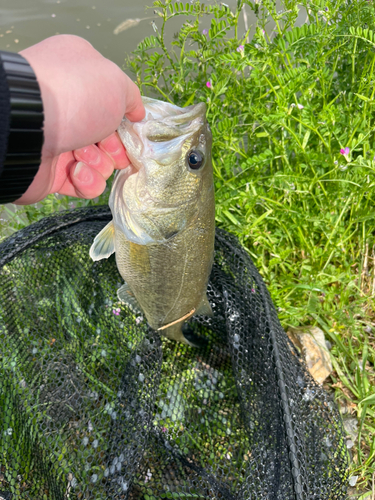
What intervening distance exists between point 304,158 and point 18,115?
2199 mm

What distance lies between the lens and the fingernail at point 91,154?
6.53 ft

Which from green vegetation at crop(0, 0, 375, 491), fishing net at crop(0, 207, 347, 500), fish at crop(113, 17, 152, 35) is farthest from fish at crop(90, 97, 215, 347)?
fish at crop(113, 17, 152, 35)

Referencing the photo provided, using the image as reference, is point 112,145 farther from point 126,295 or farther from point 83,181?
point 126,295

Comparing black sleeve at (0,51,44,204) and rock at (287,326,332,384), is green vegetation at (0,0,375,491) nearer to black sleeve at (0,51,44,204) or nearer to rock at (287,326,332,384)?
rock at (287,326,332,384)

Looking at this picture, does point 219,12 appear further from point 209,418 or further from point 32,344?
point 209,418

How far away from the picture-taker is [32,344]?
2.59m

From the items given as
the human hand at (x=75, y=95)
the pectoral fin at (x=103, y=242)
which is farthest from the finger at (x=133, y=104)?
the pectoral fin at (x=103, y=242)

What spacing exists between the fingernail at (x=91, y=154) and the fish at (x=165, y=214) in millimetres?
159

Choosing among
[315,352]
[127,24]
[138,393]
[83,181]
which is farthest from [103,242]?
[127,24]

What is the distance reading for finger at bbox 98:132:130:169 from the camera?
196 cm

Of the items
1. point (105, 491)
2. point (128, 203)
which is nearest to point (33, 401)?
point (105, 491)

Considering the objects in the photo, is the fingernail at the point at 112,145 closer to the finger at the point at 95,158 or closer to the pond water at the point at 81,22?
the finger at the point at 95,158

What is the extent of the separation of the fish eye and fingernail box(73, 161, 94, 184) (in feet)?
1.83

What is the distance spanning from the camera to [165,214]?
2.05 m
